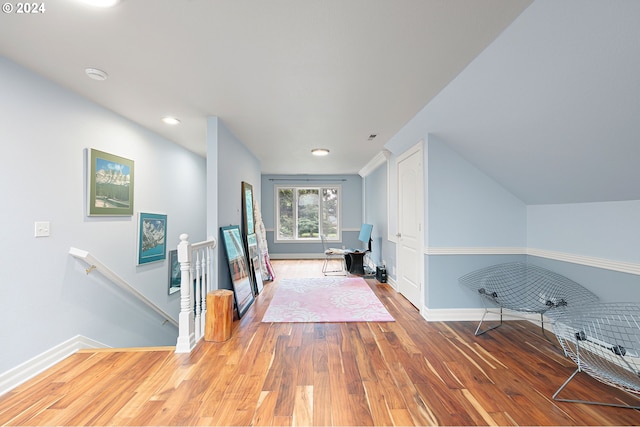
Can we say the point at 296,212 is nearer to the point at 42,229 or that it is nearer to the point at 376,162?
the point at 376,162

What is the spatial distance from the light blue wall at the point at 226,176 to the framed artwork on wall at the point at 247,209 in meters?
0.11

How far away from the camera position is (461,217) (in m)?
3.33

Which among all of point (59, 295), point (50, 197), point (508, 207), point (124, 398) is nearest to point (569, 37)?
point (508, 207)

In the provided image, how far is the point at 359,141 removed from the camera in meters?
4.28

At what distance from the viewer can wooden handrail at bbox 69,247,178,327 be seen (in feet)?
8.31

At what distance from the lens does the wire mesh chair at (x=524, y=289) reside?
2.59m

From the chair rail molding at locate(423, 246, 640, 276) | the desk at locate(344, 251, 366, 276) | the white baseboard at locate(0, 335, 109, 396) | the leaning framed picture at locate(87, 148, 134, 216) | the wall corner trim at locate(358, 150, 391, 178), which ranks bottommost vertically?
the white baseboard at locate(0, 335, 109, 396)

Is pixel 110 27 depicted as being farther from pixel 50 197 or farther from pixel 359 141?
pixel 359 141

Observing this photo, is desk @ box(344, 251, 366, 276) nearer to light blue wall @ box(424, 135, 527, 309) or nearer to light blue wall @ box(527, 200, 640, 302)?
light blue wall @ box(424, 135, 527, 309)

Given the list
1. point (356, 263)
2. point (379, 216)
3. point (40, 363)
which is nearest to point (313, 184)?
point (379, 216)

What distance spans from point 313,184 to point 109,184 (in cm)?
542

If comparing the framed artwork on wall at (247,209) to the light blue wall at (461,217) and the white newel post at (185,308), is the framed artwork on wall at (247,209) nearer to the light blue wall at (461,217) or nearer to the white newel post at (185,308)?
the white newel post at (185,308)

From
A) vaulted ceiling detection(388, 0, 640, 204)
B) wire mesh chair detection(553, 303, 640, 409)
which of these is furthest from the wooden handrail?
wire mesh chair detection(553, 303, 640, 409)

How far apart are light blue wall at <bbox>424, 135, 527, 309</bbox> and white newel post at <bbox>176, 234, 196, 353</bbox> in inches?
104
